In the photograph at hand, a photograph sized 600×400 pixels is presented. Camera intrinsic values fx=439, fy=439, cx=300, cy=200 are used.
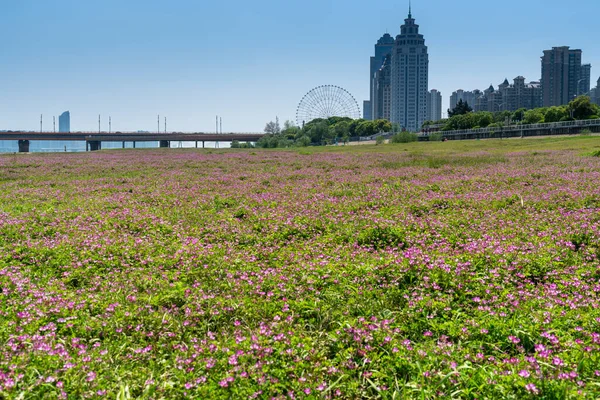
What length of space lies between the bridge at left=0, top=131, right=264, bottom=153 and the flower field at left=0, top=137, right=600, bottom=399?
171067 mm

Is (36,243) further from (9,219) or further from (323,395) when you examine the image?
(323,395)

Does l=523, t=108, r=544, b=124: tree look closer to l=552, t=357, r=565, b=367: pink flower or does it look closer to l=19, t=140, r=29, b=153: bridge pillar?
l=552, t=357, r=565, b=367: pink flower

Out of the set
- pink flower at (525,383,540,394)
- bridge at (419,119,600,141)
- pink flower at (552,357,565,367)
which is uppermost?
bridge at (419,119,600,141)

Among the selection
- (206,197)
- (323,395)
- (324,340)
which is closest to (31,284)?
(324,340)

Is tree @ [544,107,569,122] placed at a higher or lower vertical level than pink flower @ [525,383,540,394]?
higher

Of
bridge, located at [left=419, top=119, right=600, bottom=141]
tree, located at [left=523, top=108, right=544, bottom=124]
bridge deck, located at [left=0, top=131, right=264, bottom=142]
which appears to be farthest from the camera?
tree, located at [left=523, top=108, right=544, bottom=124]

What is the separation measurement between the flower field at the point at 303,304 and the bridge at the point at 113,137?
171 meters

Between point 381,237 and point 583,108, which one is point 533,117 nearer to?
point 583,108

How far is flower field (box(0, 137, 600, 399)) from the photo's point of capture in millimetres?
4035

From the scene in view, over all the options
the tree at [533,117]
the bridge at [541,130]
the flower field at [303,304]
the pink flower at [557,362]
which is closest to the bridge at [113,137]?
the bridge at [541,130]

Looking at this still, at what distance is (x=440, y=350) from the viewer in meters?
4.43

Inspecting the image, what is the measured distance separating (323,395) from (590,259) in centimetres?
561

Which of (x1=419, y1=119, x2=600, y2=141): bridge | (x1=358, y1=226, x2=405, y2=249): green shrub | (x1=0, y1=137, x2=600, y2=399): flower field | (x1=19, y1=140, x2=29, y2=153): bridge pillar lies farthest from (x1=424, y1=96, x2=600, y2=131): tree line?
(x1=19, y1=140, x2=29, y2=153): bridge pillar

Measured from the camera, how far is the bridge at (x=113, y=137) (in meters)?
163
